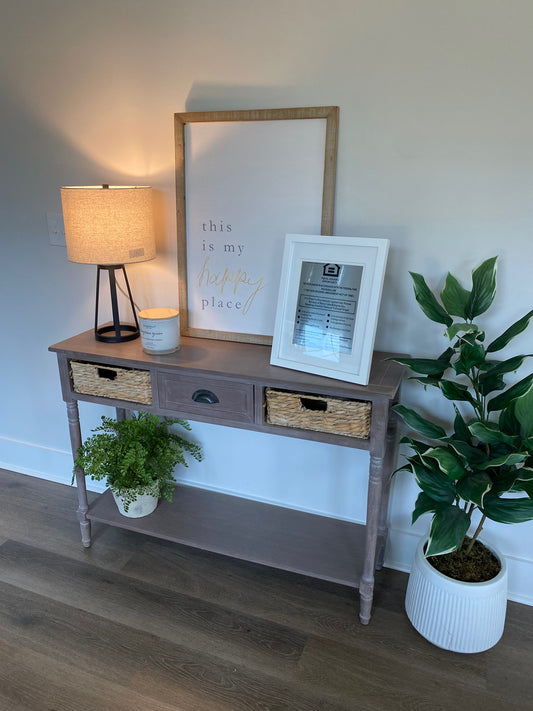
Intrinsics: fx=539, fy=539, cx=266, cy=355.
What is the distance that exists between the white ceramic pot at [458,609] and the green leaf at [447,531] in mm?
242

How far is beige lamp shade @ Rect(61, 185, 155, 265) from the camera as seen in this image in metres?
1.69

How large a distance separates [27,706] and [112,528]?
2.53 ft

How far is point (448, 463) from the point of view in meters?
1.42

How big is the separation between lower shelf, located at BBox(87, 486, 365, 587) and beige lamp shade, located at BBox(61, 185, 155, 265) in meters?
0.97

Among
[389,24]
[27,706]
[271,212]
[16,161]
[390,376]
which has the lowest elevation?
[27,706]

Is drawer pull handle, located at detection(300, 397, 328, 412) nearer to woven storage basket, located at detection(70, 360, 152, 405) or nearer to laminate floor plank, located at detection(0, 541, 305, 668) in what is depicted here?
woven storage basket, located at detection(70, 360, 152, 405)

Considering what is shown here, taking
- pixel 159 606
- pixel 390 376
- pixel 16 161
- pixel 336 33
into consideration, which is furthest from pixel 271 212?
pixel 159 606

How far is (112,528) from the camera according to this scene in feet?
7.29

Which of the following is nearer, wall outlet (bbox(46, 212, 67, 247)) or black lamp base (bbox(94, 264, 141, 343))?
black lamp base (bbox(94, 264, 141, 343))

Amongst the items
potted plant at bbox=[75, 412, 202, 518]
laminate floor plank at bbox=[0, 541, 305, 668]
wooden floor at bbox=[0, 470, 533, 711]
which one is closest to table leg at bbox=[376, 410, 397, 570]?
wooden floor at bbox=[0, 470, 533, 711]

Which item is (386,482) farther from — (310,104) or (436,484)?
(310,104)

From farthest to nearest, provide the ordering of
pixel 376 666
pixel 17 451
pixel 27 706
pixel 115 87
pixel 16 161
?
pixel 17 451
pixel 16 161
pixel 115 87
pixel 376 666
pixel 27 706

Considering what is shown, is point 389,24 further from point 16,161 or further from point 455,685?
point 455,685

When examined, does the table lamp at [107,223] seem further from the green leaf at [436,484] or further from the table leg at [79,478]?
the green leaf at [436,484]
